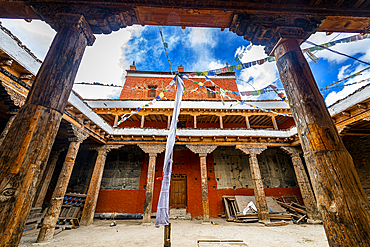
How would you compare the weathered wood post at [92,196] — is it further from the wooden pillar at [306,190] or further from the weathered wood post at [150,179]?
the wooden pillar at [306,190]

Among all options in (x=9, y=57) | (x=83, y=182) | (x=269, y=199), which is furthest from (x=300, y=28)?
(x=83, y=182)

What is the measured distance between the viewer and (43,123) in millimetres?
1476

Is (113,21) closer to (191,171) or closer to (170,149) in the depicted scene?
(170,149)

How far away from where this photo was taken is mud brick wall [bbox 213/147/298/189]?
10875 mm

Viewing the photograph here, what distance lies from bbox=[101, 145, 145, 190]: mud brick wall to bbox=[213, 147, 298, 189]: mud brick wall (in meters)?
5.32

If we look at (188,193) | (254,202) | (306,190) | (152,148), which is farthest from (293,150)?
(152,148)

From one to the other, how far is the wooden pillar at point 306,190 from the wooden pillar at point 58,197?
34.3 ft

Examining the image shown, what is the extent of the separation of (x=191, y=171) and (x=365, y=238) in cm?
1000

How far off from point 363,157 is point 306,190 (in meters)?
3.43

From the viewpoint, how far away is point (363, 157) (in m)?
8.44

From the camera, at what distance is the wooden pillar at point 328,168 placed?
4.39ft

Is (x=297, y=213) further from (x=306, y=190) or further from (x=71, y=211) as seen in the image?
(x=71, y=211)

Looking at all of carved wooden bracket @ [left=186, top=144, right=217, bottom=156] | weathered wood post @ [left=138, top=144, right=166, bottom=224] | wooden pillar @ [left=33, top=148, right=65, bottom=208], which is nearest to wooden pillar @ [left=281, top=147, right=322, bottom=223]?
carved wooden bracket @ [left=186, top=144, right=217, bottom=156]

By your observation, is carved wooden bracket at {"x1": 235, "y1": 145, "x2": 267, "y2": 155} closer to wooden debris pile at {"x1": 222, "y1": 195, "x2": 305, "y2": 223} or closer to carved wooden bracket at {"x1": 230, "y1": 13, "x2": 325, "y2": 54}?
wooden debris pile at {"x1": 222, "y1": 195, "x2": 305, "y2": 223}
